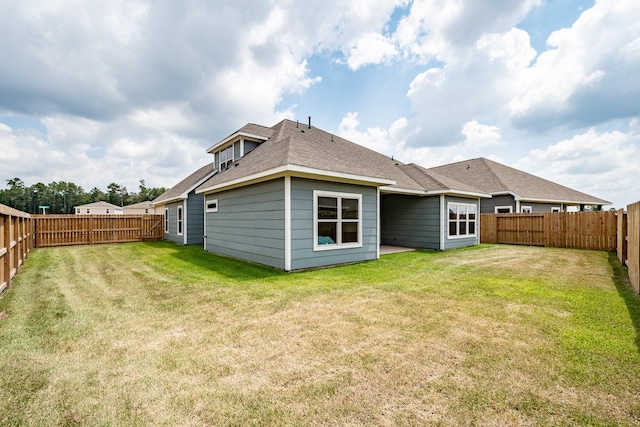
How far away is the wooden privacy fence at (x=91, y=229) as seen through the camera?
44.4 ft

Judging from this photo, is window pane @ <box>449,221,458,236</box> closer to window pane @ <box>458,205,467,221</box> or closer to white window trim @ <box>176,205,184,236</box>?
window pane @ <box>458,205,467,221</box>

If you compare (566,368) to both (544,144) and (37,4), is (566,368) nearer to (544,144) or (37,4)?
(37,4)

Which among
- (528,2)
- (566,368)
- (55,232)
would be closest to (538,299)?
(566,368)

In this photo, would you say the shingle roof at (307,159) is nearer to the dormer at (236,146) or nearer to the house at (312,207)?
the house at (312,207)

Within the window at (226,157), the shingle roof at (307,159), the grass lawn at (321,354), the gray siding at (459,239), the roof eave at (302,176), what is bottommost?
the grass lawn at (321,354)

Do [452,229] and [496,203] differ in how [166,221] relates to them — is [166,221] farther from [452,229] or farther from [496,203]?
[496,203]

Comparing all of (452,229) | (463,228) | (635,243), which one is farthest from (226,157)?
(635,243)

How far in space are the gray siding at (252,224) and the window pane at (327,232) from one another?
1.14 meters

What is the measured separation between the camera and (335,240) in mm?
7984

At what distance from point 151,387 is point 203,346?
76 cm

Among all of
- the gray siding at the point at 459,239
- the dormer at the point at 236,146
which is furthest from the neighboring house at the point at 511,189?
the dormer at the point at 236,146

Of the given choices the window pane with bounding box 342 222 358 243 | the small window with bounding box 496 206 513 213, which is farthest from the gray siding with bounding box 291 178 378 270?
the small window with bounding box 496 206 513 213

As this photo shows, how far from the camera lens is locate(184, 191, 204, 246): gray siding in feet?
46.0

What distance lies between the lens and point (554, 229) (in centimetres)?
1266
